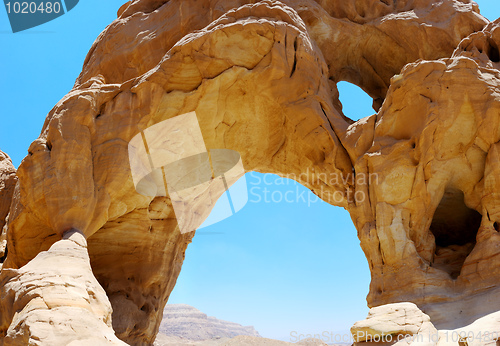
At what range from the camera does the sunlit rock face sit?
11.6 m

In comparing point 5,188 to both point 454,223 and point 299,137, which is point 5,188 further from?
point 454,223

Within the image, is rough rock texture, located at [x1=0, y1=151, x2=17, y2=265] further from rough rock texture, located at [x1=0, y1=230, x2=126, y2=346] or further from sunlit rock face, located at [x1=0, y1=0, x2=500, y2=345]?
rough rock texture, located at [x1=0, y1=230, x2=126, y2=346]

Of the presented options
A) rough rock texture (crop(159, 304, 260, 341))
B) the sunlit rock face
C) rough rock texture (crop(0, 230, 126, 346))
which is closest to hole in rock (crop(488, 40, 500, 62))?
the sunlit rock face

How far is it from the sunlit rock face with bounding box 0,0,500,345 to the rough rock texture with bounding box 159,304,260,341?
19417mm

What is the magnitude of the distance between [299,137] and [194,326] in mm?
26385

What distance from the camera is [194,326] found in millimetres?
36906

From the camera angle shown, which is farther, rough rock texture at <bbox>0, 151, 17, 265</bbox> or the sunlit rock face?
rough rock texture at <bbox>0, 151, 17, 265</bbox>

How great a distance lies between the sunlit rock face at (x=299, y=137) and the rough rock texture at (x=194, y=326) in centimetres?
1942

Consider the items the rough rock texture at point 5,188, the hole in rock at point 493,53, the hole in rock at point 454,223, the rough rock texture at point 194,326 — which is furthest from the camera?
the rough rock texture at point 194,326

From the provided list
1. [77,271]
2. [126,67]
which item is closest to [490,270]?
[77,271]

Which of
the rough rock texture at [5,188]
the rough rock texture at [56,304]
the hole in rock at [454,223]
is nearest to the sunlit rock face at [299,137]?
the hole in rock at [454,223]

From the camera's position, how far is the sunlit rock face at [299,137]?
11609 mm

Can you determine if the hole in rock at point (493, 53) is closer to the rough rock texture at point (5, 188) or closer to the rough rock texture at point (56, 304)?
the rough rock texture at point (56, 304)

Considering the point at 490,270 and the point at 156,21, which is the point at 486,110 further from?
the point at 156,21
